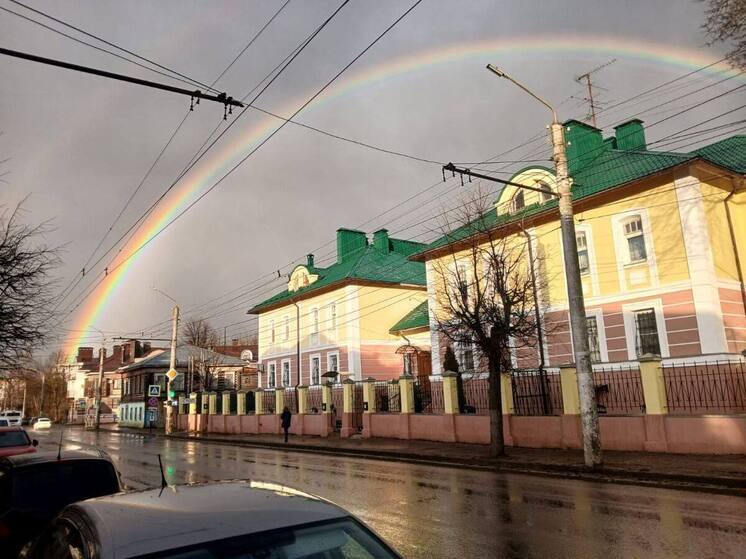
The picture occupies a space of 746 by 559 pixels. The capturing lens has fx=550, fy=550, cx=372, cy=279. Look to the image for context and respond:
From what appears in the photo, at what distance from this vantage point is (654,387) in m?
15.5

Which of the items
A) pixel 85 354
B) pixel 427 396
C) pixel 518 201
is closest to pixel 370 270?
pixel 427 396

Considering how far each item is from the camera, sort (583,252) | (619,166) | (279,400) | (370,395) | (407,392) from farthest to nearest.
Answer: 1. (279,400)
2. (370,395)
3. (407,392)
4. (583,252)
5. (619,166)

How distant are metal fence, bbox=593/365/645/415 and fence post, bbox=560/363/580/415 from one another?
106 inches

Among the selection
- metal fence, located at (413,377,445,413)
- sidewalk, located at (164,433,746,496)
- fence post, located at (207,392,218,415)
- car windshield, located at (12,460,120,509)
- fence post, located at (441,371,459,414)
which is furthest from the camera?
fence post, located at (207,392,218,415)

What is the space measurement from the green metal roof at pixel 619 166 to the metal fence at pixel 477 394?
23.1ft

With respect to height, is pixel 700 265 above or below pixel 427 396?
above

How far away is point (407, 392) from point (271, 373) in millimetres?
23645

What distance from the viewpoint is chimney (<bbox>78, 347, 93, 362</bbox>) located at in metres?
108

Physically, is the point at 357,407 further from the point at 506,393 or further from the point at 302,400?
the point at 506,393

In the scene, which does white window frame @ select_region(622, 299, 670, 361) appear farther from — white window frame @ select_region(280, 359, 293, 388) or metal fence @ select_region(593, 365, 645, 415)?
white window frame @ select_region(280, 359, 293, 388)

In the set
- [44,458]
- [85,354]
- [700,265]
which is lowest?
[44,458]

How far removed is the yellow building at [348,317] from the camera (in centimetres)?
3791

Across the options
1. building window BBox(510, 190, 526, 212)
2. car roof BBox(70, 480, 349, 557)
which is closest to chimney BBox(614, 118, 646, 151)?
building window BBox(510, 190, 526, 212)

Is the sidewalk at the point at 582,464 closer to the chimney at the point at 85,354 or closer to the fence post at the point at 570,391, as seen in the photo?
the fence post at the point at 570,391
